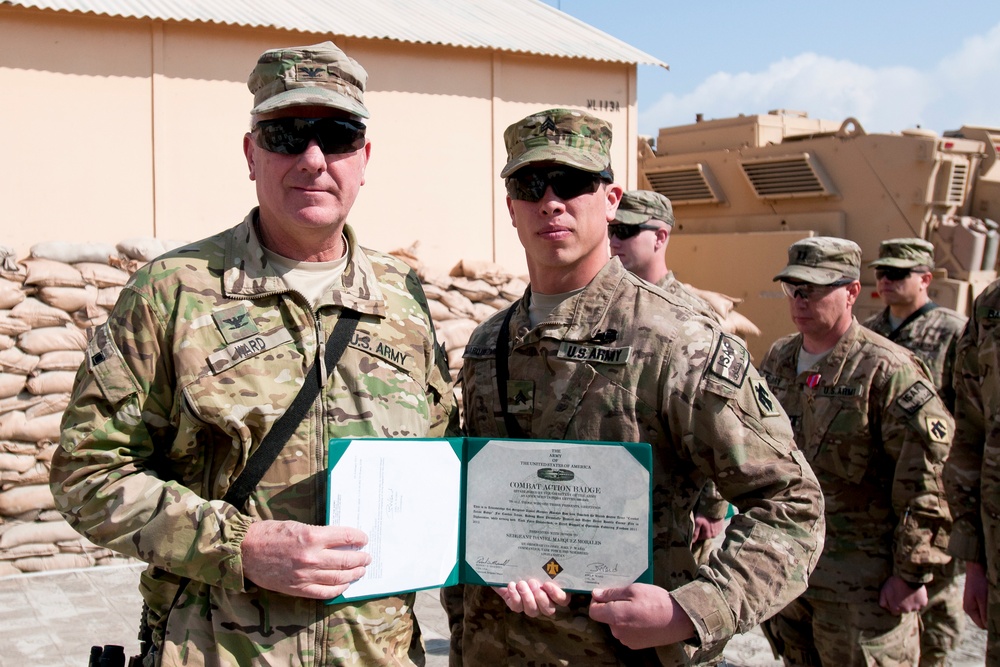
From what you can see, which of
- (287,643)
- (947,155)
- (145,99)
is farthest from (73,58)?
(947,155)

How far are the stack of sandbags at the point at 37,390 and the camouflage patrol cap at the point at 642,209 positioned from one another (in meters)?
3.78

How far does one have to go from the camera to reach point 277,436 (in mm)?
2107

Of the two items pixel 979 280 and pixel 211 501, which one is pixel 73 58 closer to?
pixel 211 501

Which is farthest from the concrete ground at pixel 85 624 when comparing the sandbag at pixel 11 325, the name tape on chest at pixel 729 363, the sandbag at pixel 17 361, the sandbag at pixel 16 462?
the name tape on chest at pixel 729 363

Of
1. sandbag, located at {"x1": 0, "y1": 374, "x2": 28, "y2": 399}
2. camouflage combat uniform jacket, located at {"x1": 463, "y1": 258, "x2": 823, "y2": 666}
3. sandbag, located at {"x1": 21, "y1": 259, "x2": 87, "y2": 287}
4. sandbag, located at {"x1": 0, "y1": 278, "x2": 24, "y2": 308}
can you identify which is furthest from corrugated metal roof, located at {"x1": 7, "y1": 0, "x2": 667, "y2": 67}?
camouflage combat uniform jacket, located at {"x1": 463, "y1": 258, "x2": 823, "y2": 666}

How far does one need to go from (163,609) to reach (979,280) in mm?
9206

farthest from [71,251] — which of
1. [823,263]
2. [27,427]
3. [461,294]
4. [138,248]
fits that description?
[823,263]

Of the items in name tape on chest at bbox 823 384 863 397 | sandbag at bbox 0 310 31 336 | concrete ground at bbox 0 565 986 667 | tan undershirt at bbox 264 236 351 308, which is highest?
tan undershirt at bbox 264 236 351 308

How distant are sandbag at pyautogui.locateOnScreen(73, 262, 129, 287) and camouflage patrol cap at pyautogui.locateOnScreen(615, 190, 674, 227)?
3.66 metres

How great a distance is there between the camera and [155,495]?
1.99m

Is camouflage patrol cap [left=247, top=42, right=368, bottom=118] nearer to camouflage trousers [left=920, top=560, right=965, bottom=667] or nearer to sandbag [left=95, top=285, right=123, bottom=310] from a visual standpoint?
camouflage trousers [left=920, top=560, right=965, bottom=667]

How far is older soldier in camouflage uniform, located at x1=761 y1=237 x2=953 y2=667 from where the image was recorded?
3.72 m

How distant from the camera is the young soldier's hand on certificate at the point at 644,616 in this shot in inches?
77.8

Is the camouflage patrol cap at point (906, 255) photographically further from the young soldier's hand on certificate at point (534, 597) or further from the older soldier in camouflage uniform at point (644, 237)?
the young soldier's hand on certificate at point (534, 597)
